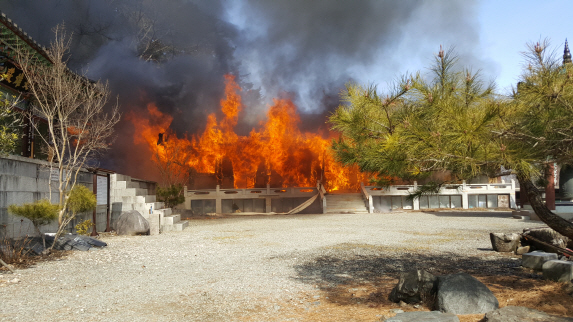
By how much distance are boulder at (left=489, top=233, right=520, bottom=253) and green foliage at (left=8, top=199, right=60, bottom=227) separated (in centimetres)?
1091

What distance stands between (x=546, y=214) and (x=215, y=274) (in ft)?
17.9

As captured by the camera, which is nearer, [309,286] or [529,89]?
[529,89]

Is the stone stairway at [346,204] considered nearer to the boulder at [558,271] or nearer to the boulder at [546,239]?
the boulder at [546,239]

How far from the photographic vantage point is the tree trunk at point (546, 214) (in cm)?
488

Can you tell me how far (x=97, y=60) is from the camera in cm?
4691

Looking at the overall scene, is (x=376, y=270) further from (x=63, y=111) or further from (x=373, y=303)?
(x=63, y=111)

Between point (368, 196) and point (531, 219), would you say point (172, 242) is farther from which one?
point (368, 196)

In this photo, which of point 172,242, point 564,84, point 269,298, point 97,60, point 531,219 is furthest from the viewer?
point 97,60

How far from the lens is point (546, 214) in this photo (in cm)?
509

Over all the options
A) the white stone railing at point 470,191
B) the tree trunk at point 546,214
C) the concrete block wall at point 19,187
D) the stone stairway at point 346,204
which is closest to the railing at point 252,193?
the stone stairway at point 346,204

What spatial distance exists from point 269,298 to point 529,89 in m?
4.22

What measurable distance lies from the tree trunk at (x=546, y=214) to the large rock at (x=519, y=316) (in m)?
1.54

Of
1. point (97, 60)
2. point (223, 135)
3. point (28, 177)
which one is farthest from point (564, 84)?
point (97, 60)

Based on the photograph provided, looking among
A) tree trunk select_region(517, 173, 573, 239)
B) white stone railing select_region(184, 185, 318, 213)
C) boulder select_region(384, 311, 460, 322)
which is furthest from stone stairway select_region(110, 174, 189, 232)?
white stone railing select_region(184, 185, 318, 213)
